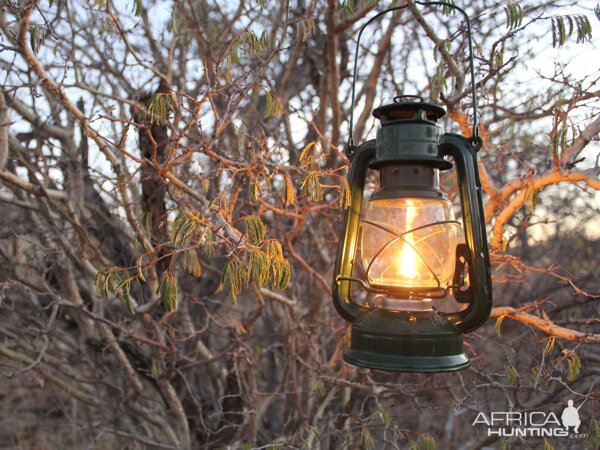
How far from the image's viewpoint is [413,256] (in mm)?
1387

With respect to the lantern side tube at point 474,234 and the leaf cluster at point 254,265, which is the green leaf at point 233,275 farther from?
the lantern side tube at point 474,234

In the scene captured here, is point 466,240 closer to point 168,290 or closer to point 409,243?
point 409,243

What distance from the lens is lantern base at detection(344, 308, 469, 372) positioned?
1.16 metres

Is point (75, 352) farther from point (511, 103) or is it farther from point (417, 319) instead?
point (511, 103)

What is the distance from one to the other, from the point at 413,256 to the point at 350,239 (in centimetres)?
20

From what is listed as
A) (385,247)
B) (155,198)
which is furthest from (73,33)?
(385,247)

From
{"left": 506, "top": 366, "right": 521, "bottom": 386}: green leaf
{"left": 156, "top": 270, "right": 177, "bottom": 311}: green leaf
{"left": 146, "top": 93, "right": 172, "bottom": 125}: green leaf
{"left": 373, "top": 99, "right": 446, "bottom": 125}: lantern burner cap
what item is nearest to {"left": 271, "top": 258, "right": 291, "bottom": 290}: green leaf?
{"left": 156, "top": 270, "right": 177, "bottom": 311}: green leaf

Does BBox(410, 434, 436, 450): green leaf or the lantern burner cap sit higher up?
the lantern burner cap

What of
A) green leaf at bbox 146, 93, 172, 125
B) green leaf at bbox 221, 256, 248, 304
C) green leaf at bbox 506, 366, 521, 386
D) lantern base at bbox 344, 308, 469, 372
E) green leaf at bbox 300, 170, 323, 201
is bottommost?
green leaf at bbox 506, 366, 521, 386

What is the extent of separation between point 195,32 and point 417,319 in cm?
269

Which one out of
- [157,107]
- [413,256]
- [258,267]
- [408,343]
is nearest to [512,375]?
[413,256]

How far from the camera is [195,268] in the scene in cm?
168

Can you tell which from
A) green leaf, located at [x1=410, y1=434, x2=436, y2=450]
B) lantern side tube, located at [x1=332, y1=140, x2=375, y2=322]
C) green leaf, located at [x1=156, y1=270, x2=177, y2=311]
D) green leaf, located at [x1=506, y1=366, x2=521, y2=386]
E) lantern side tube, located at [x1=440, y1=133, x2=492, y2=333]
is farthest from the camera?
green leaf, located at [x1=410, y1=434, x2=436, y2=450]

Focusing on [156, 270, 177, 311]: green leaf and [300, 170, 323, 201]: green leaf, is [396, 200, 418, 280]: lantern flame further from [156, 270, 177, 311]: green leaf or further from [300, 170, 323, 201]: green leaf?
[156, 270, 177, 311]: green leaf
